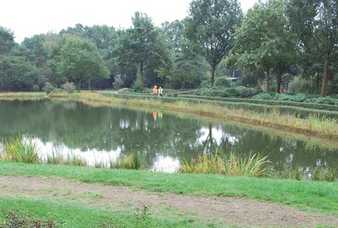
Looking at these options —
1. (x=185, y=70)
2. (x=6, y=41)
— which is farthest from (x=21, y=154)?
(x=6, y=41)

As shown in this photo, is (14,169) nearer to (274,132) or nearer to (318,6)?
(274,132)

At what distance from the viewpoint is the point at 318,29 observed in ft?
118

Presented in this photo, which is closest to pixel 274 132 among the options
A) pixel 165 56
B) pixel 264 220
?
pixel 264 220

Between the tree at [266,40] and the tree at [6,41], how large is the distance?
132ft

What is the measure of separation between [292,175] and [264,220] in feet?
18.0

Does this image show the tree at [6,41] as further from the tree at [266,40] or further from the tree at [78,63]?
the tree at [266,40]

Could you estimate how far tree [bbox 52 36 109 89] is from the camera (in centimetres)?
6062

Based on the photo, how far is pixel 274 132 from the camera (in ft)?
75.0

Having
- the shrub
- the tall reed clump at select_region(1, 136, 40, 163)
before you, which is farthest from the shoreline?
the tall reed clump at select_region(1, 136, 40, 163)

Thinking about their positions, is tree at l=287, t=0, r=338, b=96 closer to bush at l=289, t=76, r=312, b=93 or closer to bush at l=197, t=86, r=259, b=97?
bush at l=289, t=76, r=312, b=93

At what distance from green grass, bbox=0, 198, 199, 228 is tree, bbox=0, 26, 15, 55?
213 feet

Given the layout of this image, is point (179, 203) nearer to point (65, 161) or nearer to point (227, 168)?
point (227, 168)

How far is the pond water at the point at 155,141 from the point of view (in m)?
15.6

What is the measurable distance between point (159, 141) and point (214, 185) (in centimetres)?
1169
